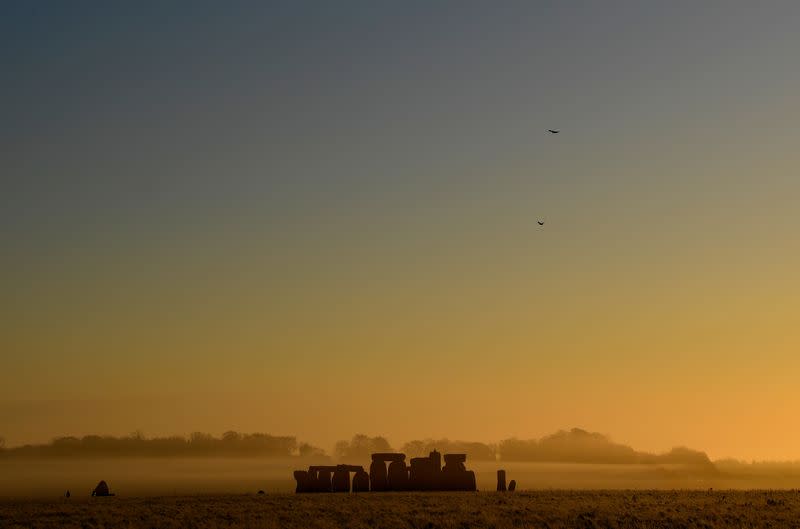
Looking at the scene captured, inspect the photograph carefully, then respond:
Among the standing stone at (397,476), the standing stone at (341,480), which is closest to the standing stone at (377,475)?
the standing stone at (397,476)

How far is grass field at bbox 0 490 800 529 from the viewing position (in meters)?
58.4

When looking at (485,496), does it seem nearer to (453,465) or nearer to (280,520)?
(453,465)

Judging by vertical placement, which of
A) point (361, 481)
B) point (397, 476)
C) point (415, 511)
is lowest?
point (415, 511)

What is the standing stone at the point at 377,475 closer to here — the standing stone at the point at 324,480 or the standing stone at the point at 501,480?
the standing stone at the point at 324,480

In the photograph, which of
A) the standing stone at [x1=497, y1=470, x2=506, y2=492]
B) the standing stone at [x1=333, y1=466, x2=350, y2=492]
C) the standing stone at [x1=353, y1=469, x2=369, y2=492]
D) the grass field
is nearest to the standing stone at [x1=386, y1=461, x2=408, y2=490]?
the standing stone at [x1=353, y1=469, x2=369, y2=492]

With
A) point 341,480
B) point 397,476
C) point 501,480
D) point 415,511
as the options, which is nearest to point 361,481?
point 341,480

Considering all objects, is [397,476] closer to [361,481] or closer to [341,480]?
[361,481]

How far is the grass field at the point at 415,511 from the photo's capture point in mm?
58438

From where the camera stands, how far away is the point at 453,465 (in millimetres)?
81938

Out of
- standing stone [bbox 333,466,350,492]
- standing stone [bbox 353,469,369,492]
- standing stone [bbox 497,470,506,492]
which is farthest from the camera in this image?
standing stone [bbox 353,469,369,492]

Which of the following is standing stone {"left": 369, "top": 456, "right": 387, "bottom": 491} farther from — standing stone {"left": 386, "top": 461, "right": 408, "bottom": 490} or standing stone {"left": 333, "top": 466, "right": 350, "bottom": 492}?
standing stone {"left": 333, "top": 466, "right": 350, "bottom": 492}

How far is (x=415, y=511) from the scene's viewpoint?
6212 cm

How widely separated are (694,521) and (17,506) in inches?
1483

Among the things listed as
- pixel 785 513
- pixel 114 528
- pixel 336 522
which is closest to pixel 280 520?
pixel 336 522
